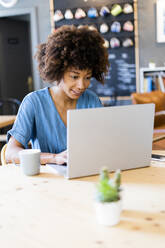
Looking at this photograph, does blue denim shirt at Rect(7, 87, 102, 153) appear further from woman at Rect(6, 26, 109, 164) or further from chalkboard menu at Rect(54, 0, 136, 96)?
chalkboard menu at Rect(54, 0, 136, 96)

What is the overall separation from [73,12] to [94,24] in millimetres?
366

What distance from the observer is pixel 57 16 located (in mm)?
4734

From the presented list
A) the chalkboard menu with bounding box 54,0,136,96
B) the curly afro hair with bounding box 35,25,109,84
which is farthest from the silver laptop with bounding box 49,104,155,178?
the chalkboard menu with bounding box 54,0,136,96

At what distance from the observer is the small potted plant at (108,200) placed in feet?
2.75

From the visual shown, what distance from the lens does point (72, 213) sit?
3.14ft

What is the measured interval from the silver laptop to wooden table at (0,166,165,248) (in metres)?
0.06

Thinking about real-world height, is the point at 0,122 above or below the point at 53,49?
below

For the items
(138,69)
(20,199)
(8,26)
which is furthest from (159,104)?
(8,26)

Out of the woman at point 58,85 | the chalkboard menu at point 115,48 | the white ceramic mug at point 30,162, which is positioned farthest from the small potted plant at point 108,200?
the chalkboard menu at point 115,48

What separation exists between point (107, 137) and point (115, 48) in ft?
11.7

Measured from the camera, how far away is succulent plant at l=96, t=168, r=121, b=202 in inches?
32.8

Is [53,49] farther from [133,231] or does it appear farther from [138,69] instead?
[138,69]

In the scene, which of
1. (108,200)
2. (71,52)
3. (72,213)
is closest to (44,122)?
(71,52)

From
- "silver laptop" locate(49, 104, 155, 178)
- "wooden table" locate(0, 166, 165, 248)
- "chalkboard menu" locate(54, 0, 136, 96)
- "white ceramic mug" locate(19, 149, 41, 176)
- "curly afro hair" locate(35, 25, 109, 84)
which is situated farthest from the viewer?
"chalkboard menu" locate(54, 0, 136, 96)
